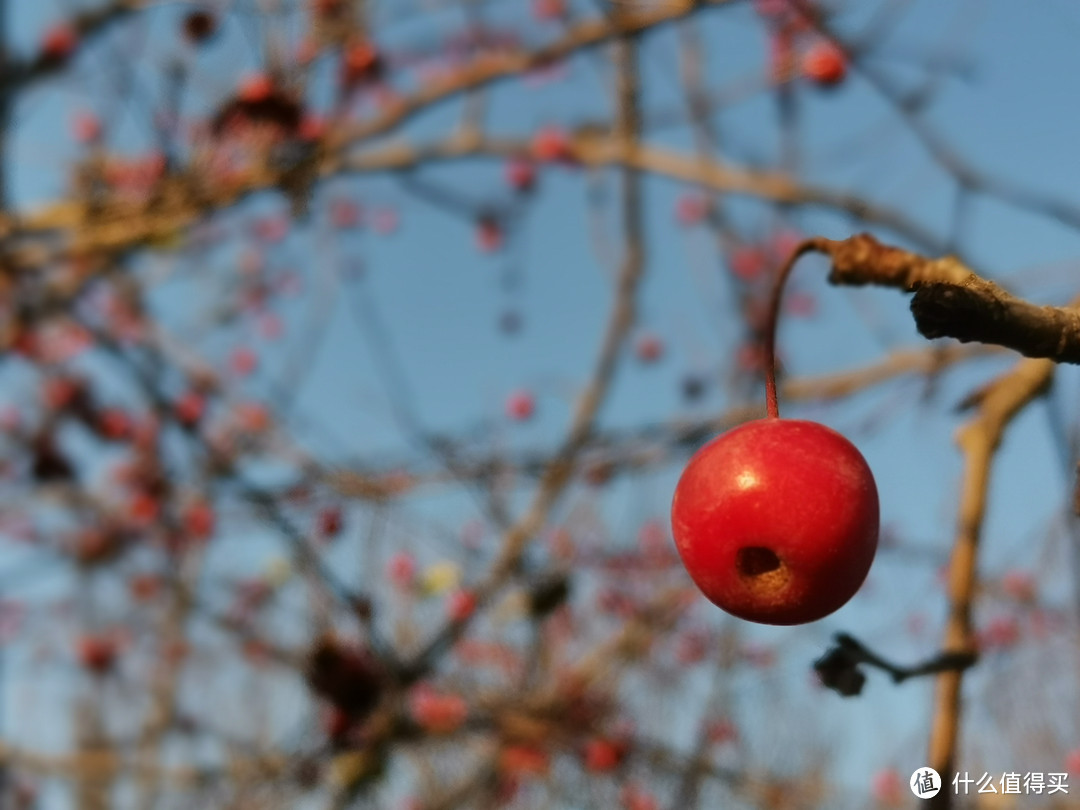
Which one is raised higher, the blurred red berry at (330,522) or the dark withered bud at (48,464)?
the blurred red berry at (330,522)

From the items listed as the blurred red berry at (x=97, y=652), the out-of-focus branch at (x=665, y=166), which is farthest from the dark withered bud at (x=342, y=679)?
the blurred red berry at (x=97, y=652)

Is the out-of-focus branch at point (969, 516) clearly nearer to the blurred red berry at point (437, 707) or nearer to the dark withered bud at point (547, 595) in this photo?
the dark withered bud at point (547, 595)

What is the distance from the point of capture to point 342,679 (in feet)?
7.50

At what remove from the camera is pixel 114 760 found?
9.71 ft

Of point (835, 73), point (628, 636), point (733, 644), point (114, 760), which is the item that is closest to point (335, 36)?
point (835, 73)

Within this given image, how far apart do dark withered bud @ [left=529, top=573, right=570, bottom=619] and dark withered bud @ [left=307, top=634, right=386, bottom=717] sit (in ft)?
1.44

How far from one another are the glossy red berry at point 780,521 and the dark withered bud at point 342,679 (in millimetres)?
1687

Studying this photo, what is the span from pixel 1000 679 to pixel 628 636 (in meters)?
2.36

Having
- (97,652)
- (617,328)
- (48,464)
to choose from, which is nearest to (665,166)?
(617,328)

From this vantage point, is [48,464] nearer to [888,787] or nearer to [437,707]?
[437,707]

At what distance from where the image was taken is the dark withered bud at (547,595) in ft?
7.63

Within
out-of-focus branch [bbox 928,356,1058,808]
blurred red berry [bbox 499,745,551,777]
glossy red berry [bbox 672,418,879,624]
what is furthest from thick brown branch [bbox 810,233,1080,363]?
blurred red berry [bbox 499,745,551,777]

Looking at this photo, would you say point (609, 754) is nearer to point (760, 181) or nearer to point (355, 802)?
point (355, 802)

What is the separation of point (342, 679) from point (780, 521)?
1830mm
